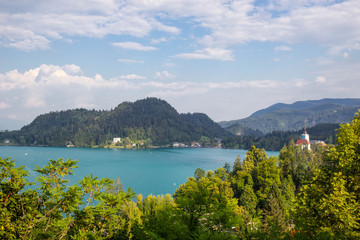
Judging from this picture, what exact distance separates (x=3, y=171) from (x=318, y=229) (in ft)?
42.0

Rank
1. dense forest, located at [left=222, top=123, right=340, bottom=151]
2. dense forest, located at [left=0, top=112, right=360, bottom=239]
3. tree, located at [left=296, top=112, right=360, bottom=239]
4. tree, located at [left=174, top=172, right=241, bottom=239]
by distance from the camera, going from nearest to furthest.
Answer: dense forest, located at [left=0, top=112, right=360, bottom=239]
tree, located at [left=174, top=172, right=241, bottom=239]
tree, located at [left=296, top=112, right=360, bottom=239]
dense forest, located at [left=222, top=123, right=340, bottom=151]

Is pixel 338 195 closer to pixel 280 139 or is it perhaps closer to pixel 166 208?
pixel 166 208

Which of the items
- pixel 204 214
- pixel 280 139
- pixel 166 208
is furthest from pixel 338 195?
pixel 280 139

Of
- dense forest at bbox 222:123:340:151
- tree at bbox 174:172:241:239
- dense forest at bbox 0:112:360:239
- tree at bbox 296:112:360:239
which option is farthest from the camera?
dense forest at bbox 222:123:340:151

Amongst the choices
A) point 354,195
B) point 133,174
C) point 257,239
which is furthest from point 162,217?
point 133,174

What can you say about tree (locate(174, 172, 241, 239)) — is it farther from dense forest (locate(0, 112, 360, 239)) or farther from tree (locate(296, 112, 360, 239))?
tree (locate(296, 112, 360, 239))

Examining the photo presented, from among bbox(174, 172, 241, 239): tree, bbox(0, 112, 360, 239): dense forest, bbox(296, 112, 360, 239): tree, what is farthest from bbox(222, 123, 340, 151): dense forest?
bbox(174, 172, 241, 239): tree

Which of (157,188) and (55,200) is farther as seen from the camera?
(157,188)

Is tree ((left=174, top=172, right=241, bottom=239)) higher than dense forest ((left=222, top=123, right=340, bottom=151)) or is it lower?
higher

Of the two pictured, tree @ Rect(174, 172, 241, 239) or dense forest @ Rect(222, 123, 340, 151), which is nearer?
tree @ Rect(174, 172, 241, 239)

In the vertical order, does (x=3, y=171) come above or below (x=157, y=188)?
above

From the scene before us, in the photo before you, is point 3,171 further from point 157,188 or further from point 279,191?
point 157,188

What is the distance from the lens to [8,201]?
23.1 ft

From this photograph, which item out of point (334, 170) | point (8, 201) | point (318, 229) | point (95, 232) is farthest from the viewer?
point (334, 170)
